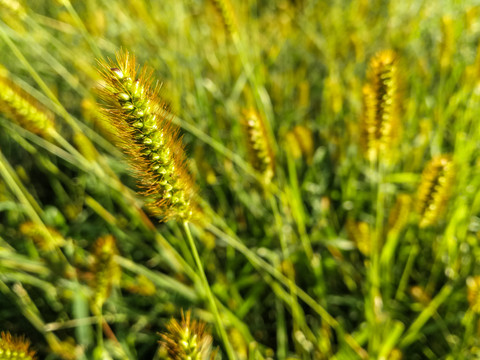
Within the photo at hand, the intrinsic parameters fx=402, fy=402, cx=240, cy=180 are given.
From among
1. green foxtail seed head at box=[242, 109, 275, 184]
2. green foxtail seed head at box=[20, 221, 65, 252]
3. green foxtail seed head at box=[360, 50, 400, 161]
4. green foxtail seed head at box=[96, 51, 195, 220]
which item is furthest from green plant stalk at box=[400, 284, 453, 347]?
green foxtail seed head at box=[20, 221, 65, 252]

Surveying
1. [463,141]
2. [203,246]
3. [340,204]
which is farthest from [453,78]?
[203,246]

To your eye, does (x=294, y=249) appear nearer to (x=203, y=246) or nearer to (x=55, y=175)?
(x=203, y=246)

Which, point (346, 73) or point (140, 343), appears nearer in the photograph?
point (140, 343)

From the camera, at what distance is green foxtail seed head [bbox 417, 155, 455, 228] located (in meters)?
1.61

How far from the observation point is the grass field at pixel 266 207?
5.65 ft

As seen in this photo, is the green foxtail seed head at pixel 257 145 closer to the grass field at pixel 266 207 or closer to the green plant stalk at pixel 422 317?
the grass field at pixel 266 207

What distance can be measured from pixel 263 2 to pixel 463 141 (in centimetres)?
281

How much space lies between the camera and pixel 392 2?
2861 millimetres

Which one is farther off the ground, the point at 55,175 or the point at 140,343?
the point at 55,175

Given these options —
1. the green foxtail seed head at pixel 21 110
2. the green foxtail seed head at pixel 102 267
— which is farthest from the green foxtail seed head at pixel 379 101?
the green foxtail seed head at pixel 21 110

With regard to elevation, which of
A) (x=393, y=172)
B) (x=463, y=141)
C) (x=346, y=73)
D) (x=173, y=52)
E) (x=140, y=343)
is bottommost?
(x=140, y=343)

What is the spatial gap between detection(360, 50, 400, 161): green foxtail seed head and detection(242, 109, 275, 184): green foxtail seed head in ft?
1.38

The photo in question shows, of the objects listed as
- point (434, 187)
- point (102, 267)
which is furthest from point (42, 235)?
point (434, 187)

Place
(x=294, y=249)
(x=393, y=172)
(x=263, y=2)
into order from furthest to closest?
(x=263, y=2)
(x=393, y=172)
(x=294, y=249)
